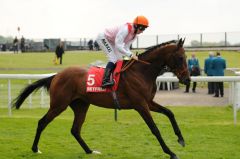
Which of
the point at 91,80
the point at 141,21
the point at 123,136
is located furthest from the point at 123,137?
the point at 141,21

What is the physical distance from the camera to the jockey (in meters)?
7.23

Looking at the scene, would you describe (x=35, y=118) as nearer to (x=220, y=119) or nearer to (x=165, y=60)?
(x=220, y=119)

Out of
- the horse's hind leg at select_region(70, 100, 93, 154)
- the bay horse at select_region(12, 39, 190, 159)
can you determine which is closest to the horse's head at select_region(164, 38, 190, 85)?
the bay horse at select_region(12, 39, 190, 159)

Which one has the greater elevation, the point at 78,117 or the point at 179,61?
the point at 179,61

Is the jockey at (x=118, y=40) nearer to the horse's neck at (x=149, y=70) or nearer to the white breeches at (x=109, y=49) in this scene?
the white breeches at (x=109, y=49)

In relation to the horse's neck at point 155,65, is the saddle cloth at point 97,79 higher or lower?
lower

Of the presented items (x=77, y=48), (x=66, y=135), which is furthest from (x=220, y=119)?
(x=77, y=48)

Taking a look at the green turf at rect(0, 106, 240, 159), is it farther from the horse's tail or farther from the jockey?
the jockey

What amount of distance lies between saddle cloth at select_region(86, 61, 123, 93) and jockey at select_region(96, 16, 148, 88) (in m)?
0.07

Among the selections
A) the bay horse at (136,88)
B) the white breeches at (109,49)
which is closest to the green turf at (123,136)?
the bay horse at (136,88)

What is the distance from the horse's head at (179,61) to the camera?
7.18 m

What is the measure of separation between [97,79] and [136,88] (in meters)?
0.69

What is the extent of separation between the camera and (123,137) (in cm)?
898

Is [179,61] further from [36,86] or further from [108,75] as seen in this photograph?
[36,86]
